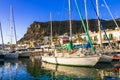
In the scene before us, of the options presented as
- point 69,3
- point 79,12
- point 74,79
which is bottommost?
point 74,79

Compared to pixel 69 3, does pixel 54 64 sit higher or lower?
lower

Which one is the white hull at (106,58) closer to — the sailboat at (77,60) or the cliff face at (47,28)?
the sailboat at (77,60)

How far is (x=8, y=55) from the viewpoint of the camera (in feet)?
195

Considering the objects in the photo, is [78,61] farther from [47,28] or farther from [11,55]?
[47,28]

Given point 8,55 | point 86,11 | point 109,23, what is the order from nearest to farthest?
point 86,11
point 8,55
point 109,23

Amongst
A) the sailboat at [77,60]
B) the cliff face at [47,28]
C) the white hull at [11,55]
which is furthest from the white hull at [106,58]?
the cliff face at [47,28]

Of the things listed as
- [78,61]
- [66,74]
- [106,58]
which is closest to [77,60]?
[78,61]

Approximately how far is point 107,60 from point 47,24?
144 metres

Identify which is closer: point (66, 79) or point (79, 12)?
point (66, 79)

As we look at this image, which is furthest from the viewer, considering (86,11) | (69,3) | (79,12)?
(86,11)

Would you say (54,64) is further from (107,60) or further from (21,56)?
(21,56)

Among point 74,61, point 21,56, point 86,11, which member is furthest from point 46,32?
point 74,61

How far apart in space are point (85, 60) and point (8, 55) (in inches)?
1175

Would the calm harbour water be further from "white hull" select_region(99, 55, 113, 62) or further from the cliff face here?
the cliff face
